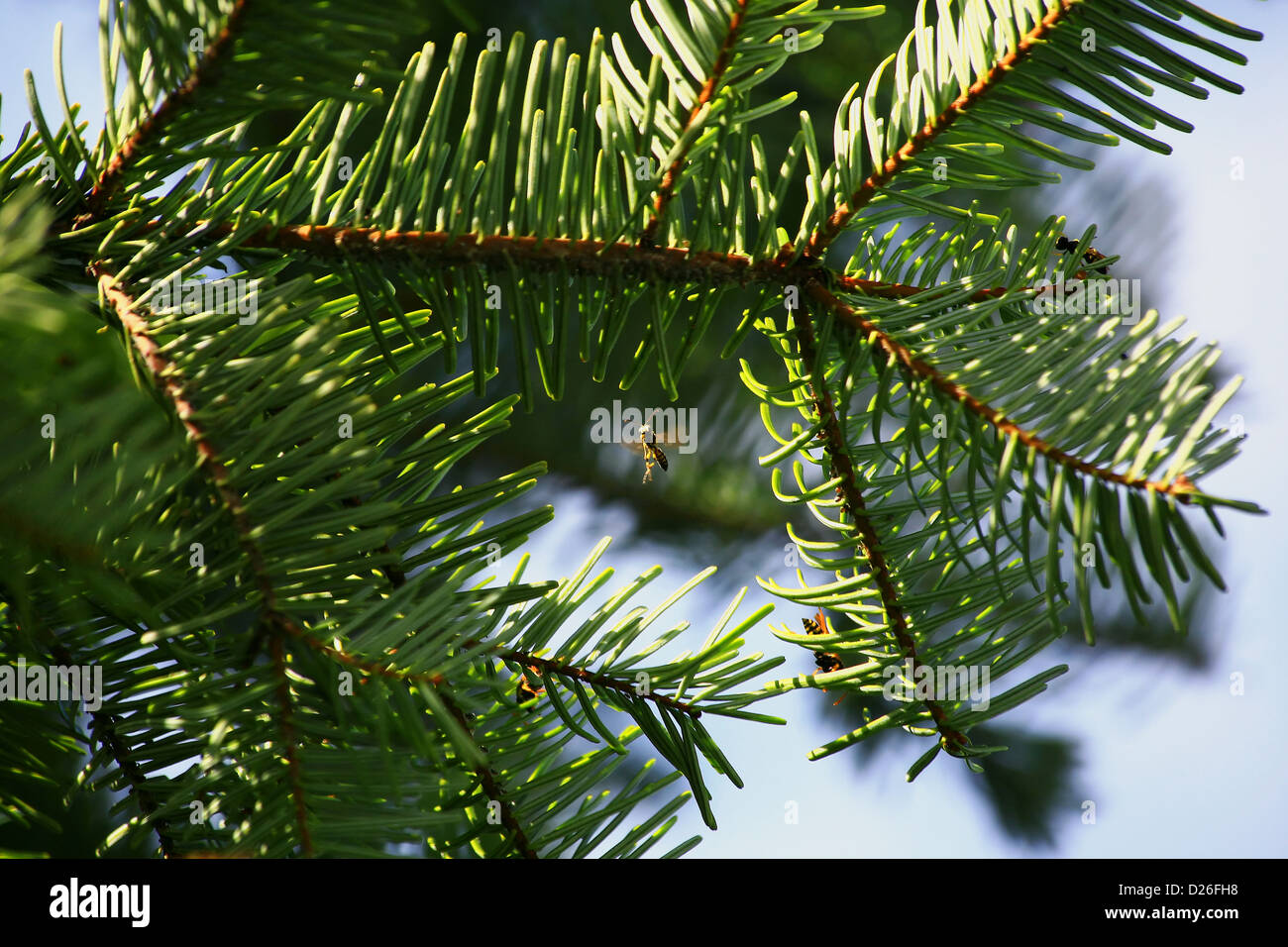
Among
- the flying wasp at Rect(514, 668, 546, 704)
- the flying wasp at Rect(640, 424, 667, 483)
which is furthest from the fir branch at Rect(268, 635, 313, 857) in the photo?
the flying wasp at Rect(640, 424, 667, 483)

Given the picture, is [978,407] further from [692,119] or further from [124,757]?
[124,757]

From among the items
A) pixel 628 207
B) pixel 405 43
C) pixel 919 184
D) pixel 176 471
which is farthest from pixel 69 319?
pixel 405 43

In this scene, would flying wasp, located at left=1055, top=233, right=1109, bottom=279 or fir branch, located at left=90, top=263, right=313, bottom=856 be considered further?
flying wasp, located at left=1055, top=233, right=1109, bottom=279

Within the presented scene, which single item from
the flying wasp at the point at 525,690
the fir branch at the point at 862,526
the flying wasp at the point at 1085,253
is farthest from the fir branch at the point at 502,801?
the flying wasp at the point at 1085,253

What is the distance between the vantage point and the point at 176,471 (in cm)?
21

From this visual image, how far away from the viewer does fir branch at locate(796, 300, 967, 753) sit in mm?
302

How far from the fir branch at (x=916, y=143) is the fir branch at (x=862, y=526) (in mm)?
30

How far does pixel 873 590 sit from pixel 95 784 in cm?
27

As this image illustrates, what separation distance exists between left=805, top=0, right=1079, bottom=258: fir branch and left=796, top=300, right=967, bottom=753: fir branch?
3 centimetres

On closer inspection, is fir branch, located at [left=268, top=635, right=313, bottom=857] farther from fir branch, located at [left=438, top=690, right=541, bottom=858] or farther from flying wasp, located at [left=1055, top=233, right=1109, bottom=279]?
flying wasp, located at [left=1055, top=233, right=1109, bottom=279]

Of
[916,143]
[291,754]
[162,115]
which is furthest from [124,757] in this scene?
Answer: [916,143]

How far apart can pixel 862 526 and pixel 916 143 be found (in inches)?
5.2

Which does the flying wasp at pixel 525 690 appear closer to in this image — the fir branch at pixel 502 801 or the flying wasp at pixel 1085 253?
the fir branch at pixel 502 801
